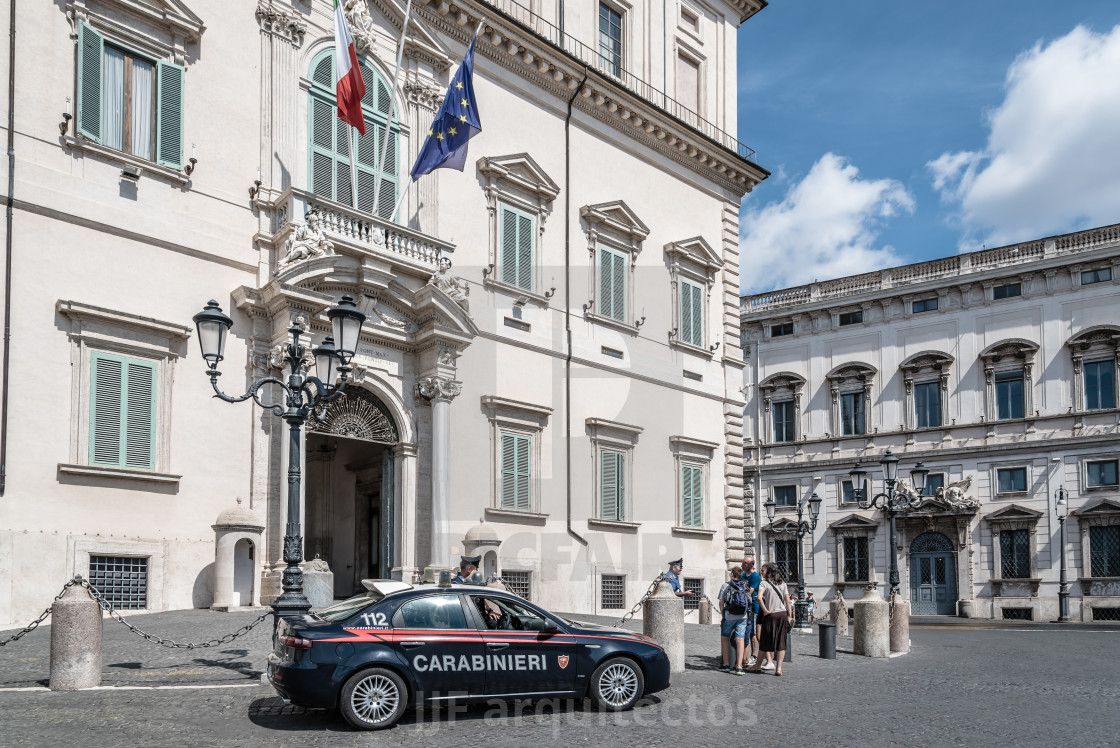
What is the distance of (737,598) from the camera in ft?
50.9

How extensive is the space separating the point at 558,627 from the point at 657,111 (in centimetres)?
1965

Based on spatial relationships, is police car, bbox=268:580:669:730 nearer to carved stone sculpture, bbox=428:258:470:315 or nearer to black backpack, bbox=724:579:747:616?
black backpack, bbox=724:579:747:616

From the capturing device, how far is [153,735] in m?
9.50

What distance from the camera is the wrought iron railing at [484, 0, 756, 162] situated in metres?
25.8

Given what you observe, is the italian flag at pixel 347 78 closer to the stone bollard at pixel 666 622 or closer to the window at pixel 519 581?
the window at pixel 519 581

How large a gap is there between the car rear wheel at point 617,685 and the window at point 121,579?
914 cm

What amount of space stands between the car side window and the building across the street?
33611 millimetres

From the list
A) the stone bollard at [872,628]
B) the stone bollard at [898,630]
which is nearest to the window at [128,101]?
the stone bollard at [872,628]

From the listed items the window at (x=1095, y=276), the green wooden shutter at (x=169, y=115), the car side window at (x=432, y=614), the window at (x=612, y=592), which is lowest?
the window at (x=612, y=592)

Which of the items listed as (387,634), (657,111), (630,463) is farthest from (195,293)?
(657,111)

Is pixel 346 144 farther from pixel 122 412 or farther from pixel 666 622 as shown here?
pixel 666 622

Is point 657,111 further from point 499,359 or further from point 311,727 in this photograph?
point 311,727

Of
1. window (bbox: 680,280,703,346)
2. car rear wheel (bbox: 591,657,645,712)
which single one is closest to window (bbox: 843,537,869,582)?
Answer: window (bbox: 680,280,703,346)

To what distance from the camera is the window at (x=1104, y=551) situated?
136 feet
